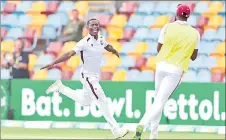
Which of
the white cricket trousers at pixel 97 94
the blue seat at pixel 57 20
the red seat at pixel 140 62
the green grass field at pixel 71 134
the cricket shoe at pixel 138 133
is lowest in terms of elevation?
the green grass field at pixel 71 134

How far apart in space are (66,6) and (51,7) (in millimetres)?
425

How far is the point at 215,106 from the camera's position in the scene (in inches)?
618

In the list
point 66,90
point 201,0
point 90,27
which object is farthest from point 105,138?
point 201,0

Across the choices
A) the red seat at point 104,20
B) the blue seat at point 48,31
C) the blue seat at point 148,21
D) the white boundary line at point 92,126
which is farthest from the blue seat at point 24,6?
the white boundary line at point 92,126

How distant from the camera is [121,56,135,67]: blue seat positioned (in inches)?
706

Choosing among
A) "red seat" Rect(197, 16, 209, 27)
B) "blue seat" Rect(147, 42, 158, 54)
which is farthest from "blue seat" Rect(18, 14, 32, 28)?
"red seat" Rect(197, 16, 209, 27)

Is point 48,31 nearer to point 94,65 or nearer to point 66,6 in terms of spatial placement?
point 66,6

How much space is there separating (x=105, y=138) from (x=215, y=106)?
113 inches

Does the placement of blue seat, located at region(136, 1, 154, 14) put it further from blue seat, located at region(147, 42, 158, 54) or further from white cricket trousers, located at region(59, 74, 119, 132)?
white cricket trousers, located at region(59, 74, 119, 132)

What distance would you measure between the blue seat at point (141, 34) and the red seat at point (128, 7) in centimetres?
78

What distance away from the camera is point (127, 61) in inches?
709

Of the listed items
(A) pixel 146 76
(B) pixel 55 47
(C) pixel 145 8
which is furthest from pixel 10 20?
(A) pixel 146 76

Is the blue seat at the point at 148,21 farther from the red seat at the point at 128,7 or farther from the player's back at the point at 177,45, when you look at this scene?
the player's back at the point at 177,45

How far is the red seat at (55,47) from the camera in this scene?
18578 millimetres
